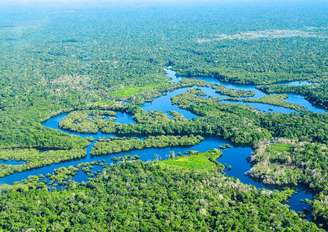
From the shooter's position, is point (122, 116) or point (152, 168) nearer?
point (152, 168)

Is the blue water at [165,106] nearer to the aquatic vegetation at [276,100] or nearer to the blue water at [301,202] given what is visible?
the aquatic vegetation at [276,100]

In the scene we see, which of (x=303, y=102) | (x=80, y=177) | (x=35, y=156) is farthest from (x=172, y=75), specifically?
(x=80, y=177)

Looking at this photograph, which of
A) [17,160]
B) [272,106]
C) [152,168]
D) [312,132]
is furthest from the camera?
[272,106]

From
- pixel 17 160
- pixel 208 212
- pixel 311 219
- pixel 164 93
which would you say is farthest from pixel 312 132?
pixel 17 160

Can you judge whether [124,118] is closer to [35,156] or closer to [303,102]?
[35,156]

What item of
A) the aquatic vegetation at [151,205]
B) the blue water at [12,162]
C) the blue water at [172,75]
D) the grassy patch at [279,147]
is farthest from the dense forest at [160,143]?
the blue water at [172,75]

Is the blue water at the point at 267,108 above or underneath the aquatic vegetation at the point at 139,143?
underneath

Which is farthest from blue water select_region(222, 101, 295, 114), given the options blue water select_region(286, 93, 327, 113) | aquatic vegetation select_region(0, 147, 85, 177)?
aquatic vegetation select_region(0, 147, 85, 177)

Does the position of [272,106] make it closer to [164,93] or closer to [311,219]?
[164,93]
